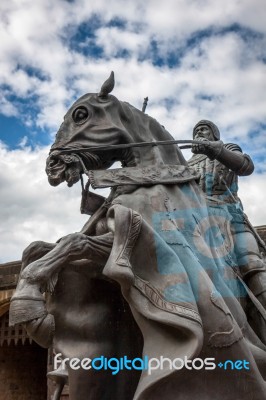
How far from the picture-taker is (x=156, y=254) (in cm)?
390

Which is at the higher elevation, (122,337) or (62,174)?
(62,174)

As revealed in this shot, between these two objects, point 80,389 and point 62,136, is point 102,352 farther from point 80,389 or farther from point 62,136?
point 62,136

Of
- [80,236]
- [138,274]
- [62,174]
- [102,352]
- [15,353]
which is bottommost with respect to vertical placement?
[102,352]

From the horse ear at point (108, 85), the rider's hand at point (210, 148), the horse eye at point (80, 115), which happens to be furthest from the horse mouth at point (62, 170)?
the rider's hand at point (210, 148)

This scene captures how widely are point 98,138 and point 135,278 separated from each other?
127 centimetres

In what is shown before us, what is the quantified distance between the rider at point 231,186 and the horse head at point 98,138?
15.6 inches

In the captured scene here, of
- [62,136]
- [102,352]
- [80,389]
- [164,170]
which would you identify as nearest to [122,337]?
[102,352]

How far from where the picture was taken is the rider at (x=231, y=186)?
15.6ft

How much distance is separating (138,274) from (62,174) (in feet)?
3.61

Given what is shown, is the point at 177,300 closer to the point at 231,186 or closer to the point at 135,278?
the point at 135,278

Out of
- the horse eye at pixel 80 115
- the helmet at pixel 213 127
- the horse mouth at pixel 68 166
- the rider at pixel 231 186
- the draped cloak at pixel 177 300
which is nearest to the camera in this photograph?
the draped cloak at pixel 177 300

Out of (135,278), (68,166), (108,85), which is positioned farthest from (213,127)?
(135,278)

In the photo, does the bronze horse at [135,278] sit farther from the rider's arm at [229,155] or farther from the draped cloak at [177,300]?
the rider's arm at [229,155]

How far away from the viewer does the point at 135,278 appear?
3.82 metres
